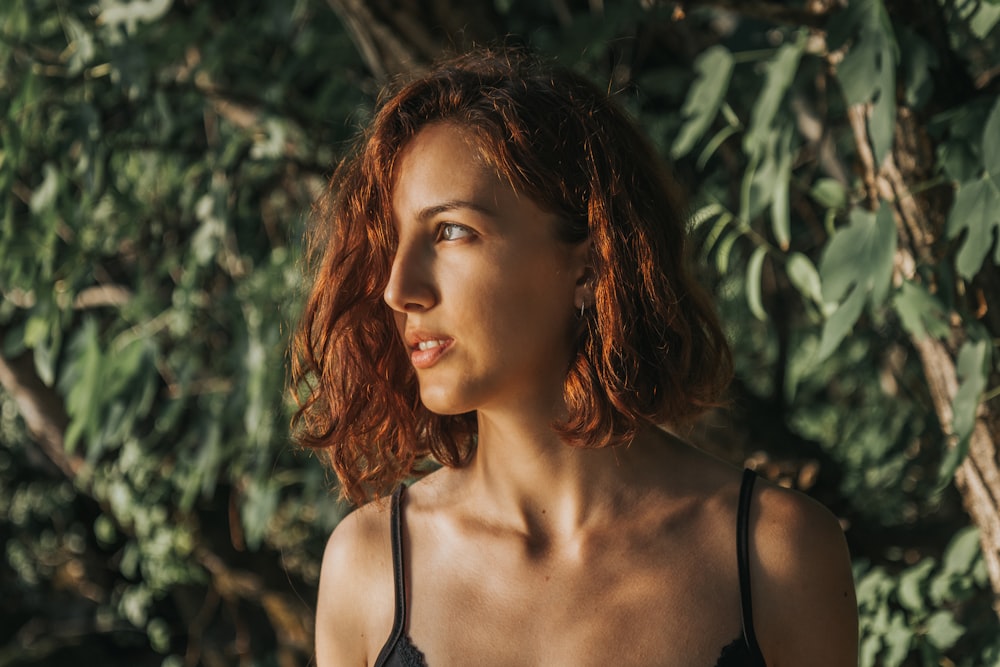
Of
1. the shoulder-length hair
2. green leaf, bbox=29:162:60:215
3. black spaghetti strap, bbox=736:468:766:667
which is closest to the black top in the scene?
black spaghetti strap, bbox=736:468:766:667

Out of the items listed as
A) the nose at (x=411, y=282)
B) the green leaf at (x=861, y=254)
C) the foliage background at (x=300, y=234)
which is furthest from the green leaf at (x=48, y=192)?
the green leaf at (x=861, y=254)

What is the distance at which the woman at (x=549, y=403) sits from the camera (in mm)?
1363

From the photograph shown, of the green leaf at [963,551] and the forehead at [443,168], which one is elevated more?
the forehead at [443,168]

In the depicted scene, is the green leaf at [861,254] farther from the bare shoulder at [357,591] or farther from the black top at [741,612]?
the bare shoulder at [357,591]

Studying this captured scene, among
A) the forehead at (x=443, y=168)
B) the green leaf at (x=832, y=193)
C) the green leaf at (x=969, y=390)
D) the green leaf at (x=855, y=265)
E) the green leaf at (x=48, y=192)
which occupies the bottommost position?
the green leaf at (x=48, y=192)

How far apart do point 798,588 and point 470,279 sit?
0.49 m

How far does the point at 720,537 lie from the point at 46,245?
1.71m

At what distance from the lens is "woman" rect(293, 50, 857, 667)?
1363 millimetres

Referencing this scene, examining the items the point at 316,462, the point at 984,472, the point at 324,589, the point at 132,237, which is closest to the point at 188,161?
the point at 132,237

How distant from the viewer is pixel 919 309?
1701mm

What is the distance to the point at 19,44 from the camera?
2.41 meters

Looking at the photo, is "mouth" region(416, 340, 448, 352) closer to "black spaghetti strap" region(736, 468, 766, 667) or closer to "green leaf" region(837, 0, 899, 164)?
"black spaghetti strap" region(736, 468, 766, 667)

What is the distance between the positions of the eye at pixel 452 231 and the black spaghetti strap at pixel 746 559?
1.39 ft

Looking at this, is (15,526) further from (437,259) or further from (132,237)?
(437,259)
